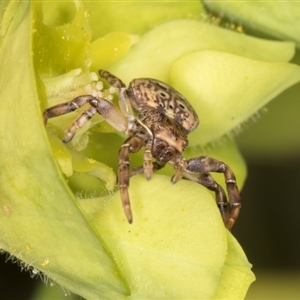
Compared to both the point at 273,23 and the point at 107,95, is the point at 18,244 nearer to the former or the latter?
the point at 107,95

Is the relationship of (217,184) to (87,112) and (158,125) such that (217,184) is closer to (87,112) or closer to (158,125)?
(158,125)

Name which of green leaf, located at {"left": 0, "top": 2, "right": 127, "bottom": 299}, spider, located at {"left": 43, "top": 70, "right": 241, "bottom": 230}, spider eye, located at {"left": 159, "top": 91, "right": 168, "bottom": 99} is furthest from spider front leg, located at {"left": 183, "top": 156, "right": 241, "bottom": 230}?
green leaf, located at {"left": 0, "top": 2, "right": 127, "bottom": 299}

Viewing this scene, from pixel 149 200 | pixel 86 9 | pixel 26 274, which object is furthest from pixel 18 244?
pixel 26 274

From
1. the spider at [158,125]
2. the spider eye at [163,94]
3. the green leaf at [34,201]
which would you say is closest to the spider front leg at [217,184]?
the spider at [158,125]

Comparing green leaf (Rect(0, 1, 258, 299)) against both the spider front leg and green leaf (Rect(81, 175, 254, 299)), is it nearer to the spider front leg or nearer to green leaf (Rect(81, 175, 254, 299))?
green leaf (Rect(81, 175, 254, 299))

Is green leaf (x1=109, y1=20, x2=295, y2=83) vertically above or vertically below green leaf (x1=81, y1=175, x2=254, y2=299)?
above

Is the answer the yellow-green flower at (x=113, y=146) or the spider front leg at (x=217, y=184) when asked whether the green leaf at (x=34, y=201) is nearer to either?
the yellow-green flower at (x=113, y=146)
